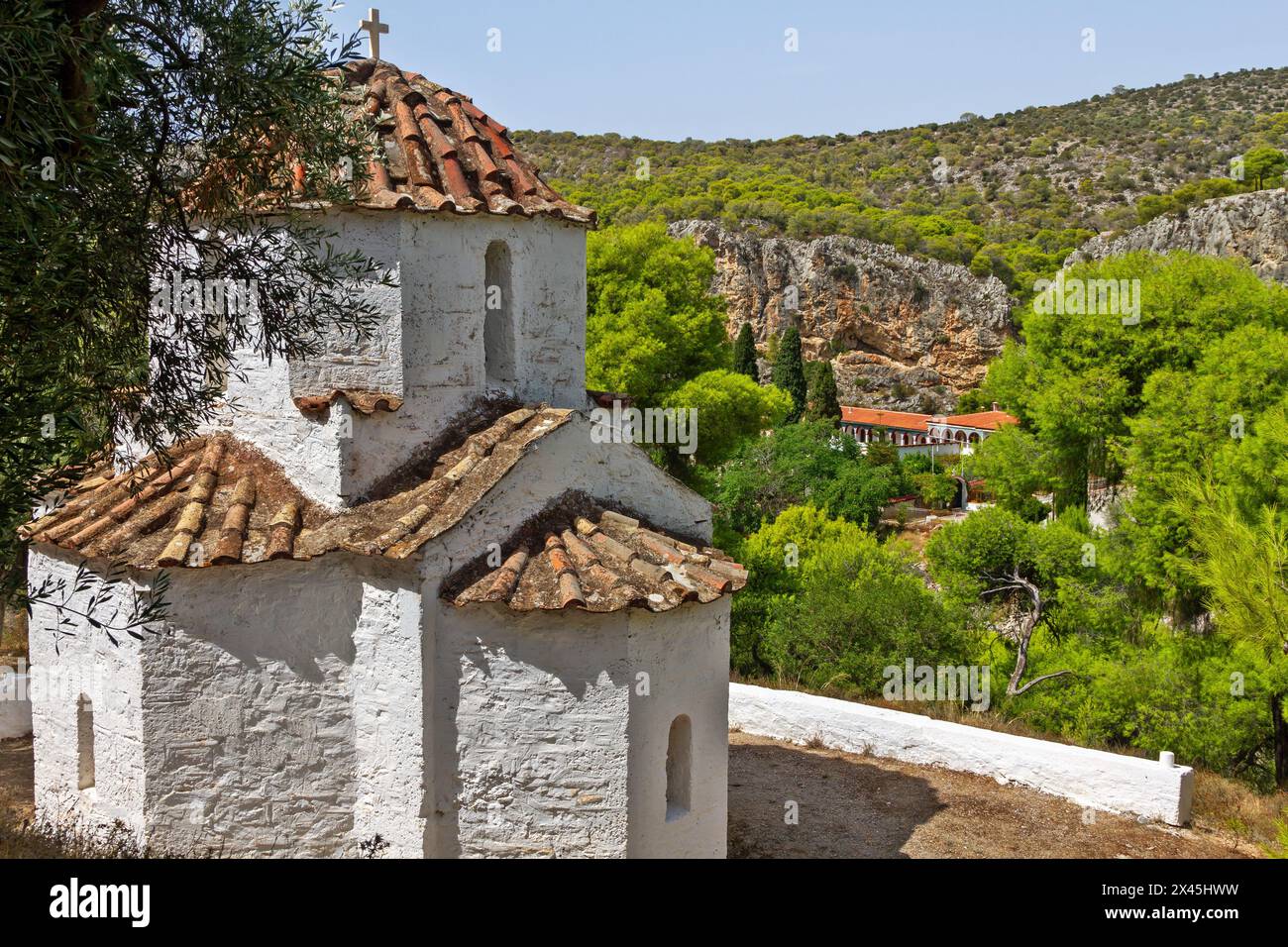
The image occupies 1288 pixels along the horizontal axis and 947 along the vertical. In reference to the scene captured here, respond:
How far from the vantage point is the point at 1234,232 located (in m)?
45.2

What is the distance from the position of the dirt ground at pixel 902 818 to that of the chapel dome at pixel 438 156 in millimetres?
6126

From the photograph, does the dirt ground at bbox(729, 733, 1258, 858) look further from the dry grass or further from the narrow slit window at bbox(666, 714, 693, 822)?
the narrow slit window at bbox(666, 714, 693, 822)

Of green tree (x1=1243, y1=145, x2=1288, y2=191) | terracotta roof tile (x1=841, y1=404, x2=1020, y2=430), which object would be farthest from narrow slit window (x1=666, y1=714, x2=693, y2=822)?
green tree (x1=1243, y1=145, x2=1288, y2=191)

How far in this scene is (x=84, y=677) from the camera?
28.0 feet

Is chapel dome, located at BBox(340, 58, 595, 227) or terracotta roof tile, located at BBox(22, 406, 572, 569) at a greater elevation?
chapel dome, located at BBox(340, 58, 595, 227)

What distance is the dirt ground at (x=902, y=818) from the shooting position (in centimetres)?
1026

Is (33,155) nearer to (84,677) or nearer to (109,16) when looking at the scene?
(109,16)

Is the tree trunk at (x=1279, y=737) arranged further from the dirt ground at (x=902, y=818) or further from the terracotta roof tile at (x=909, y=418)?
the terracotta roof tile at (x=909, y=418)

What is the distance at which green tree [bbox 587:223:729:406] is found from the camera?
89.3 ft

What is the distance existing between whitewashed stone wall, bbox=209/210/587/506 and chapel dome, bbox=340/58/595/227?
0.59 feet

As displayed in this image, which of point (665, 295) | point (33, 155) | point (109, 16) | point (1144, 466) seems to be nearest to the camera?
point (33, 155)

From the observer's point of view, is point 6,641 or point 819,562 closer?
point 6,641

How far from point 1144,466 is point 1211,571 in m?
4.08

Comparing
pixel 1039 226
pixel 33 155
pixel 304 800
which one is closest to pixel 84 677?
pixel 304 800
